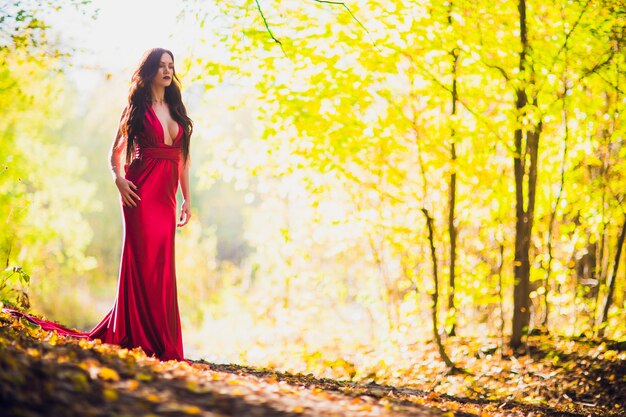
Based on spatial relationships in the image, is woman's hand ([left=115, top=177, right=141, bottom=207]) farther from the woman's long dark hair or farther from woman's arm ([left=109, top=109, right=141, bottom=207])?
the woman's long dark hair

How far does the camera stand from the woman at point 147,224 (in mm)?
4812

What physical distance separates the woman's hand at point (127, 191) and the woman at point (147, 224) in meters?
0.01

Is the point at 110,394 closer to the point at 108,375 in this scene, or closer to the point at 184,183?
the point at 108,375

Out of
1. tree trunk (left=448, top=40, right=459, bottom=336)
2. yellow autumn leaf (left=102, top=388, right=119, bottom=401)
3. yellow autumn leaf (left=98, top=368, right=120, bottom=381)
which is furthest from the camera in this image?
tree trunk (left=448, top=40, right=459, bottom=336)

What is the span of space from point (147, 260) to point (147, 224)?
10.9 inches

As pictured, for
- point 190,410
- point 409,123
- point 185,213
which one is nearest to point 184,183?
point 185,213

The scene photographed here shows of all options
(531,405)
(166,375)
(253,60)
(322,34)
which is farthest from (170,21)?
(531,405)

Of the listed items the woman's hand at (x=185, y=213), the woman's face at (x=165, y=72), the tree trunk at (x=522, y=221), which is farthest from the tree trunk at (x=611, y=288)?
the woman's face at (x=165, y=72)

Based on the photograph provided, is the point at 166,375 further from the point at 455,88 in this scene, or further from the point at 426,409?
the point at 455,88

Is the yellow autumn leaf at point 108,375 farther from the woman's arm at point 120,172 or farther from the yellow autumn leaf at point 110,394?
the woman's arm at point 120,172

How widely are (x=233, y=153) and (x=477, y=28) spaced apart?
12.5 ft

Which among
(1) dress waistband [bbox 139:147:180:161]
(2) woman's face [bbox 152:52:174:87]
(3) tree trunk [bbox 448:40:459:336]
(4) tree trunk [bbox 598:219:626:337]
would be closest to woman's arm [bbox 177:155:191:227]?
(1) dress waistband [bbox 139:147:180:161]

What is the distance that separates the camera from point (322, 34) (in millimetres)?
6906

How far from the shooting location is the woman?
4812 millimetres
